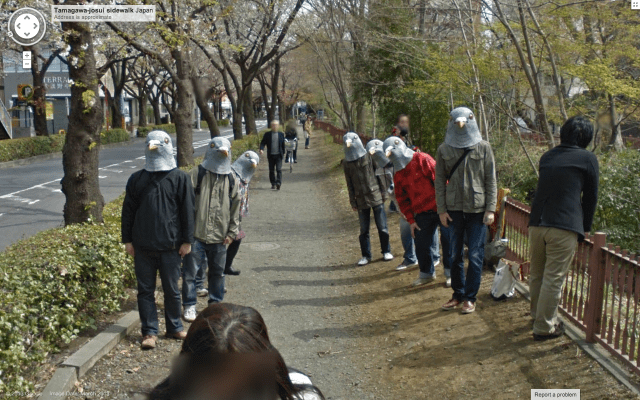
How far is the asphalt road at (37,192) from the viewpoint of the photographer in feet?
43.6

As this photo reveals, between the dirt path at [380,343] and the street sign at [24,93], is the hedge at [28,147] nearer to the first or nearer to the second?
the street sign at [24,93]

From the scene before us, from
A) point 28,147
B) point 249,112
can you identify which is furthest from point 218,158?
point 249,112

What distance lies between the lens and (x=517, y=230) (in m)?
7.34

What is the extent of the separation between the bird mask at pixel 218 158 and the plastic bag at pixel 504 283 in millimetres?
2999

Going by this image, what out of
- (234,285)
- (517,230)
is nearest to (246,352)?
(517,230)

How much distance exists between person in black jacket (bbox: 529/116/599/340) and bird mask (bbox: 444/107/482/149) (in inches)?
39.1

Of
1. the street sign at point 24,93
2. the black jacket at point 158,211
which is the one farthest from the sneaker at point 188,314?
the street sign at point 24,93

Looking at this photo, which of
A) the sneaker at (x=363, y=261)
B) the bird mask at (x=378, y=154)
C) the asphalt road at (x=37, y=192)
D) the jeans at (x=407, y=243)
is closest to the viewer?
the jeans at (x=407, y=243)

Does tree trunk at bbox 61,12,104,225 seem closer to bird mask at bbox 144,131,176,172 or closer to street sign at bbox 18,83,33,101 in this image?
bird mask at bbox 144,131,176,172

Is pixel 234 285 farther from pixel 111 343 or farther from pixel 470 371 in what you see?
pixel 470 371

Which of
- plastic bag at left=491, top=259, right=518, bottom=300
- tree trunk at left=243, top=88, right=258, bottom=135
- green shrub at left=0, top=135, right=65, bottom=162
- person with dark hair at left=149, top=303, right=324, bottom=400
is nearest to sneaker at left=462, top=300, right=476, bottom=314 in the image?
plastic bag at left=491, top=259, right=518, bottom=300

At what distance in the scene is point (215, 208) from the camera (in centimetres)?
670

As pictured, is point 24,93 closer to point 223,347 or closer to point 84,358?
point 84,358

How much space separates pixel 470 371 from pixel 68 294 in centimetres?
341
